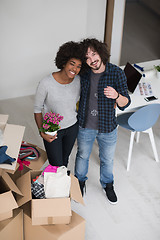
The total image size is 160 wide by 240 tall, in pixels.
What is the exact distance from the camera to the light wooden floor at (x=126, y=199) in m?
2.57

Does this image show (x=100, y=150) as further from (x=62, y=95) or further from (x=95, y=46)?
(x=95, y=46)

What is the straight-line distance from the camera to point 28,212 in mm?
2199

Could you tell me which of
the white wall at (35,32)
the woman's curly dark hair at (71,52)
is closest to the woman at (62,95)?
the woman's curly dark hair at (71,52)

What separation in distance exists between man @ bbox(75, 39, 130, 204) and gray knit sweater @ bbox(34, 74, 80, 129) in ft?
0.27

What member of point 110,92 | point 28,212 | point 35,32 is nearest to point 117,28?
point 35,32

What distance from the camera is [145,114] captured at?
291 centimetres

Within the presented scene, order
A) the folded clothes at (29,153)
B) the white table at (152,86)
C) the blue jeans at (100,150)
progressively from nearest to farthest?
1. the blue jeans at (100,150)
2. the folded clothes at (29,153)
3. the white table at (152,86)

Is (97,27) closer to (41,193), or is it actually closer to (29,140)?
(29,140)

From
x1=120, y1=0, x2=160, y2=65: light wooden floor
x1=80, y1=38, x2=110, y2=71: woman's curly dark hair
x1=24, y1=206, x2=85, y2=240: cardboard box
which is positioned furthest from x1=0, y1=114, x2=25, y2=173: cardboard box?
x1=120, y1=0, x2=160, y2=65: light wooden floor

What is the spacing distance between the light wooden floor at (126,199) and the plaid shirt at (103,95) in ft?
2.62

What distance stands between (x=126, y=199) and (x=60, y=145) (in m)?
0.92

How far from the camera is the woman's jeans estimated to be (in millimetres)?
2379

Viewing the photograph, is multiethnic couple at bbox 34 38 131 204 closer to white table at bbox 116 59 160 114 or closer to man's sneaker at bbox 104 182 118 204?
man's sneaker at bbox 104 182 118 204

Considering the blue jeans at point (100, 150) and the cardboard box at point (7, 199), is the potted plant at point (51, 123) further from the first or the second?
the cardboard box at point (7, 199)
